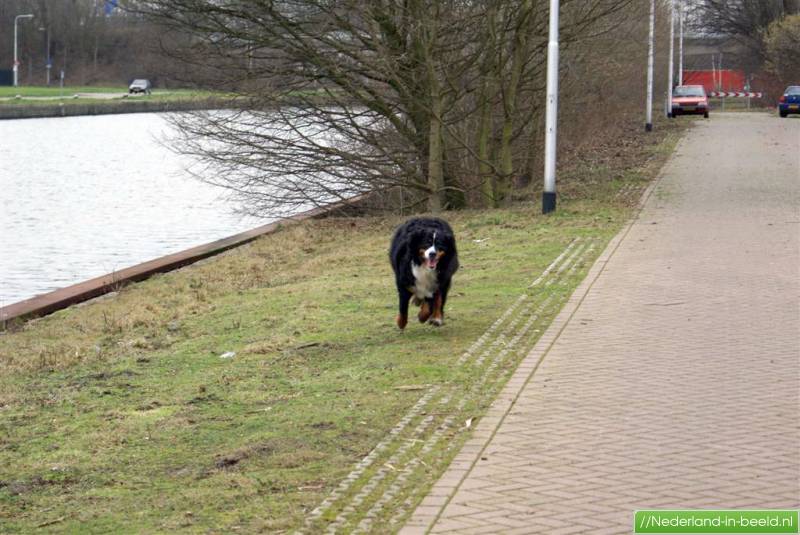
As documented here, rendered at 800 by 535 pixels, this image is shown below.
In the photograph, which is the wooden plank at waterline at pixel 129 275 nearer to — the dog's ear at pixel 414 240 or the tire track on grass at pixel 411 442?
the dog's ear at pixel 414 240

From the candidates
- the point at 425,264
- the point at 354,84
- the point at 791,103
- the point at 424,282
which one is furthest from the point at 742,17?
the point at 425,264

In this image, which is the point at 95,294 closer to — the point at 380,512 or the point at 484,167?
the point at 484,167

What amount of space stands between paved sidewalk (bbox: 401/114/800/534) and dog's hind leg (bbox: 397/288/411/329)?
1291 mm

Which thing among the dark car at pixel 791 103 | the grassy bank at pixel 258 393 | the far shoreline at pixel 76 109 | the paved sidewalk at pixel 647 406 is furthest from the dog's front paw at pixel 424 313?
the far shoreline at pixel 76 109

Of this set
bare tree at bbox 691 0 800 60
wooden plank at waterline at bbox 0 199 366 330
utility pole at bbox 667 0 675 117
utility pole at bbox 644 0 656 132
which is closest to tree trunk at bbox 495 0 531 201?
wooden plank at waterline at bbox 0 199 366 330

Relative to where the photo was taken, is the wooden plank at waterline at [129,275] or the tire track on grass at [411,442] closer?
the tire track on grass at [411,442]

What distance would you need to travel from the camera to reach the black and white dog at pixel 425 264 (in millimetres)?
10320

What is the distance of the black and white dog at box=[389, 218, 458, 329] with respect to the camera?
10320 mm

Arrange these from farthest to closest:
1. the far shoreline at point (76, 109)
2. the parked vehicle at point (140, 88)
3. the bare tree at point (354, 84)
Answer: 1. the parked vehicle at point (140, 88)
2. the far shoreline at point (76, 109)
3. the bare tree at point (354, 84)

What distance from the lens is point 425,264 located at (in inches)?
406

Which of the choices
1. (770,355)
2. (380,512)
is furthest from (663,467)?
(770,355)

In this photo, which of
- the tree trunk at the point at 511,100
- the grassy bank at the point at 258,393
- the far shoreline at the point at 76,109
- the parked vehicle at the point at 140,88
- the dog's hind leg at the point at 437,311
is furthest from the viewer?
the parked vehicle at the point at 140,88

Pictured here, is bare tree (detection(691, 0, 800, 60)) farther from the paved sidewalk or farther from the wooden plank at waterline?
the paved sidewalk

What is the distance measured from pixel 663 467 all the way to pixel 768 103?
Answer: 7139 cm
